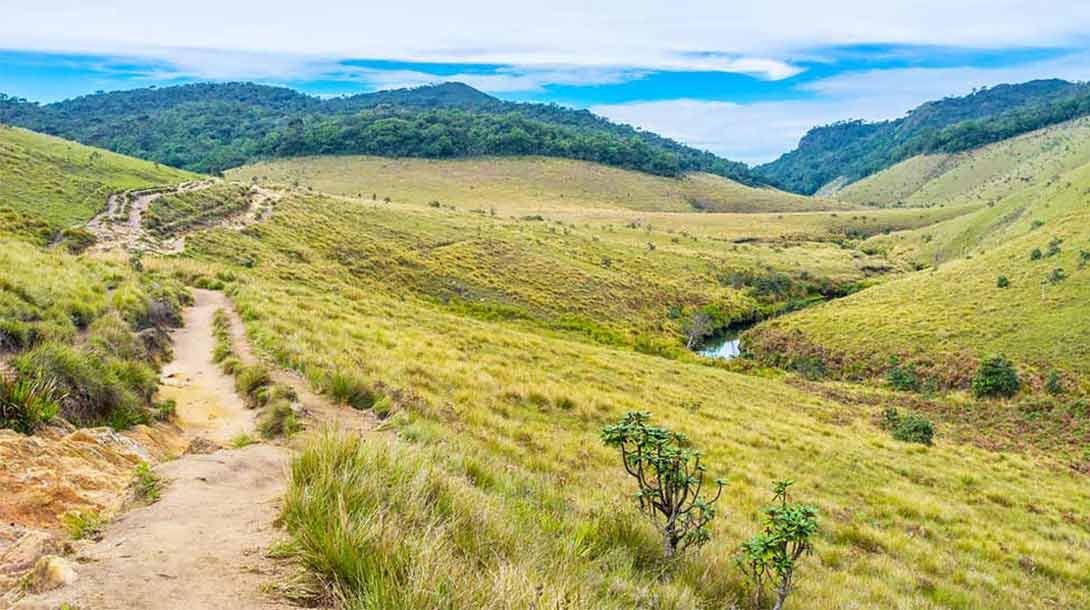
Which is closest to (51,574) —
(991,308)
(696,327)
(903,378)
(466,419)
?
(466,419)

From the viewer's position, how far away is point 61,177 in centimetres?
5309

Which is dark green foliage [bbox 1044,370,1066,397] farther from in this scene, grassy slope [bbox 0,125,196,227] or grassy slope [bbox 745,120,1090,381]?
grassy slope [bbox 0,125,196,227]

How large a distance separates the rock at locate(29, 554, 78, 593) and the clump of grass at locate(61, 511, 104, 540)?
28.2 inches

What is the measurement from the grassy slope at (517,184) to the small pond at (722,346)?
66.2 meters

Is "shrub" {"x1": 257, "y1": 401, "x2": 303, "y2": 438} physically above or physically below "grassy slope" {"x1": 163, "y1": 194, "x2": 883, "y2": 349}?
above

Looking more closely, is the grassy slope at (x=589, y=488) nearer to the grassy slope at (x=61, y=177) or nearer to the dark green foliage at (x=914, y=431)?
the dark green foliage at (x=914, y=431)

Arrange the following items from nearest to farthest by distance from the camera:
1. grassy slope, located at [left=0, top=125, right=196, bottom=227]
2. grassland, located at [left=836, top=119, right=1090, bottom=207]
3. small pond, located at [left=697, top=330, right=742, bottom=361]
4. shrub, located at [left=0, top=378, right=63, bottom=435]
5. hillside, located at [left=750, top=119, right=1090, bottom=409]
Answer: shrub, located at [left=0, top=378, right=63, bottom=435] → hillside, located at [left=750, top=119, right=1090, bottom=409] → grassy slope, located at [left=0, top=125, right=196, bottom=227] → small pond, located at [left=697, top=330, right=742, bottom=361] → grassland, located at [left=836, top=119, right=1090, bottom=207]

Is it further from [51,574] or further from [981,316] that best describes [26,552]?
[981,316]

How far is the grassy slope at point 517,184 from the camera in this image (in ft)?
426

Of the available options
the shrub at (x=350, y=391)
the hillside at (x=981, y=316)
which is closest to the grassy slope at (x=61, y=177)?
the shrub at (x=350, y=391)

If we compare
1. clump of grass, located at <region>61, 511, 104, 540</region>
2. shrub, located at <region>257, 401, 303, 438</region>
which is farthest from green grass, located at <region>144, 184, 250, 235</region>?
clump of grass, located at <region>61, 511, 104, 540</region>

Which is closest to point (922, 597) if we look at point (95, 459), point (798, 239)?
point (95, 459)

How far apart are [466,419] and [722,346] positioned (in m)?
44.7

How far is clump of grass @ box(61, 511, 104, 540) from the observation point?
433 cm
